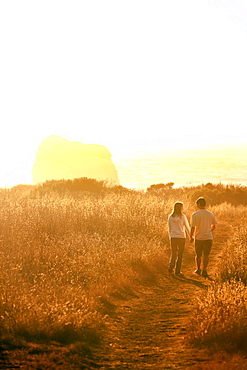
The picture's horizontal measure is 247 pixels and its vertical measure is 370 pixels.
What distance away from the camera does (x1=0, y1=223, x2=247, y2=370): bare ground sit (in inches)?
216

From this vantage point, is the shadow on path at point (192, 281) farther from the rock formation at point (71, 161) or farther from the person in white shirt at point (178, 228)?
the rock formation at point (71, 161)

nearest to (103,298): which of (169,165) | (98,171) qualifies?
(169,165)

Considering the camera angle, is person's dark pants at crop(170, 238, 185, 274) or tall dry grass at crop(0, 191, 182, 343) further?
person's dark pants at crop(170, 238, 185, 274)

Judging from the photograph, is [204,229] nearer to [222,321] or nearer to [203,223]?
[203,223]

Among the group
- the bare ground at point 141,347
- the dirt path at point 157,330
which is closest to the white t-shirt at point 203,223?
the dirt path at point 157,330

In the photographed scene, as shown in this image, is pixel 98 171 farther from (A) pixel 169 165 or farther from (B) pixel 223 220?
(B) pixel 223 220

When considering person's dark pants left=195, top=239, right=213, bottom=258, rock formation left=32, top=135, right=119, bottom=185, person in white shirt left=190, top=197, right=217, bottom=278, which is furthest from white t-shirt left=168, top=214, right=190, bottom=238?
rock formation left=32, top=135, right=119, bottom=185

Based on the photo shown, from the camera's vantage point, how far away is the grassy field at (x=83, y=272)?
6.28 metres

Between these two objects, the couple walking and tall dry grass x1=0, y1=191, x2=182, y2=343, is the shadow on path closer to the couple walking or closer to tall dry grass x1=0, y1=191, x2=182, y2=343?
the couple walking

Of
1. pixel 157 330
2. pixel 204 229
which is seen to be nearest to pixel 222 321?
pixel 157 330

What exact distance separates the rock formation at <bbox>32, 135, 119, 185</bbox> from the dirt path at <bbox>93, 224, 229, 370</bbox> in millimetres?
47185

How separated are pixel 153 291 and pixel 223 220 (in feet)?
37.9

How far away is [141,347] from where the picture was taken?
6332 millimetres

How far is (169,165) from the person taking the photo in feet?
178
